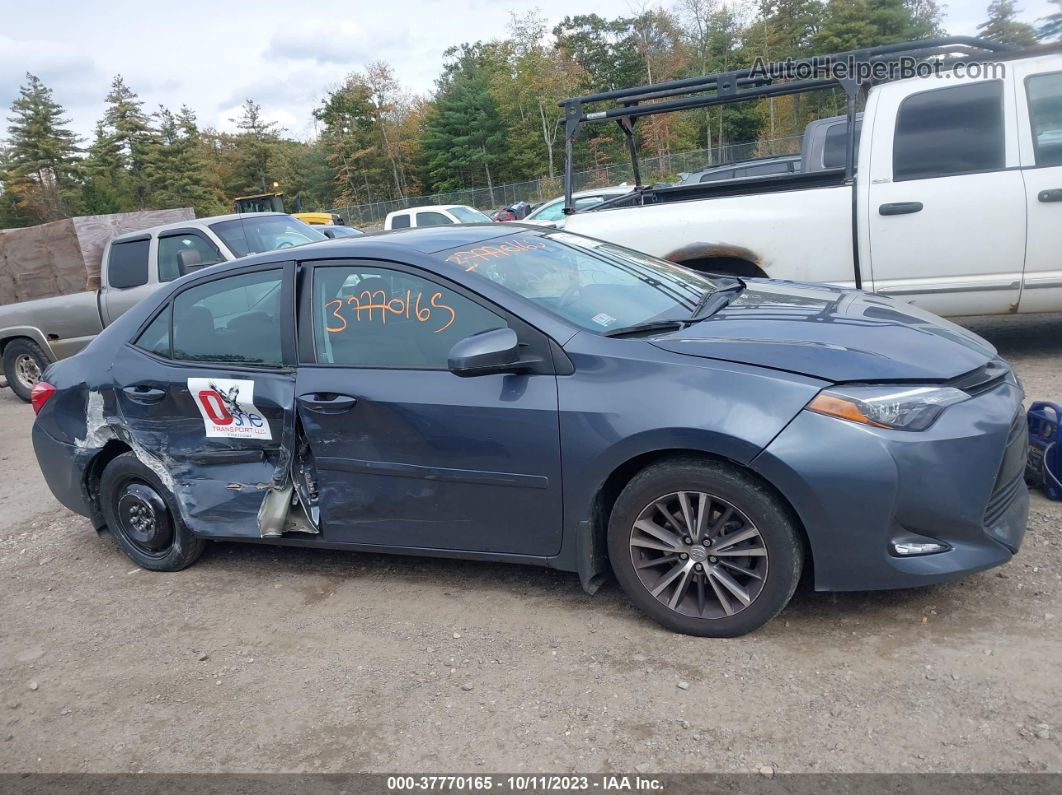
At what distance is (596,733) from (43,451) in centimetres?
369

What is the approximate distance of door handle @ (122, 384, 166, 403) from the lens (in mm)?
4441

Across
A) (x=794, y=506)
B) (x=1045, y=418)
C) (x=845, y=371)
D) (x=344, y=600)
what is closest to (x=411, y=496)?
(x=344, y=600)

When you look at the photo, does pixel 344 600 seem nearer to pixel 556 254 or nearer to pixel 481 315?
pixel 481 315

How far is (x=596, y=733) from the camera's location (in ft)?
9.62

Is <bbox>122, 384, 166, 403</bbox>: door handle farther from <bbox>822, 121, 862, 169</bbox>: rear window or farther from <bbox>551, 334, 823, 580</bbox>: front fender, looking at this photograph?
<bbox>822, 121, 862, 169</bbox>: rear window

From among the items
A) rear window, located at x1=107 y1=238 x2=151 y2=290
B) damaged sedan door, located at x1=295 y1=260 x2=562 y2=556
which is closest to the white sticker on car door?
damaged sedan door, located at x1=295 y1=260 x2=562 y2=556

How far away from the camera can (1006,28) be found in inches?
262

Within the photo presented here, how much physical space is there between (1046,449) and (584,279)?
91.3 inches

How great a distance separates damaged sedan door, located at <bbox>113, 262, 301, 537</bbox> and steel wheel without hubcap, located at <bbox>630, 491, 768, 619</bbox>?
1.75m

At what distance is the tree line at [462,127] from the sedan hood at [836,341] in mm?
38884

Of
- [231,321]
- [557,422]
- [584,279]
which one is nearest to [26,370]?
[231,321]

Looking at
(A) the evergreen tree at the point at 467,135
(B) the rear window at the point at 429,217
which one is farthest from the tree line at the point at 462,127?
(B) the rear window at the point at 429,217

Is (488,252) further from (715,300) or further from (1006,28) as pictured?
(1006,28)

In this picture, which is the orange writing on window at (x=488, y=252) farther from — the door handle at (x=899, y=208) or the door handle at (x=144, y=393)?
the door handle at (x=899, y=208)
